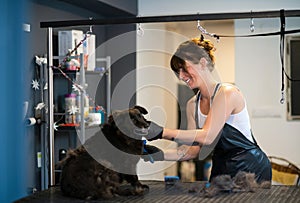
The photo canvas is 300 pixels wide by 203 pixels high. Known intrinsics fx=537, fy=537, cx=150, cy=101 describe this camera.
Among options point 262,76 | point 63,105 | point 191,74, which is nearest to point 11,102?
point 63,105

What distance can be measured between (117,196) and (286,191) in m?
0.75

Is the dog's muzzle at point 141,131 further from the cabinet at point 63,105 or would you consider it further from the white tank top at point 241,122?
the cabinet at point 63,105

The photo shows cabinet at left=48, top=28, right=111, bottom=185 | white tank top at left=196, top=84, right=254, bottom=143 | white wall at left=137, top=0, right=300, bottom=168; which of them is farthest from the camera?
white wall at left=137, top=0, right=300, bottom=168

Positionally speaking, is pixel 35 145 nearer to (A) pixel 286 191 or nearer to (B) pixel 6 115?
(B) pixel 6 115

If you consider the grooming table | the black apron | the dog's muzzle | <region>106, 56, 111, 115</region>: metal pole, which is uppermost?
<region>106, 56, 111, 115</region>: metal pole

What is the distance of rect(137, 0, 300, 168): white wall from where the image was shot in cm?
472

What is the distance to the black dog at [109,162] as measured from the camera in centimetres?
225

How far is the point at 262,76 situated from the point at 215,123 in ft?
7.78

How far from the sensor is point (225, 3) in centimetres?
475

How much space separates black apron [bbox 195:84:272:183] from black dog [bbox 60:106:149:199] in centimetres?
48

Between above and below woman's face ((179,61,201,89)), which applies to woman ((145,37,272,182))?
below

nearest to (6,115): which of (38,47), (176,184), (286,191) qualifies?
(38,47)

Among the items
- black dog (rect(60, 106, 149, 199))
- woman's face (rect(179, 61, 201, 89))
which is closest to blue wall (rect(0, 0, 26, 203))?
black dog (rect(60, 106, 149, 199))

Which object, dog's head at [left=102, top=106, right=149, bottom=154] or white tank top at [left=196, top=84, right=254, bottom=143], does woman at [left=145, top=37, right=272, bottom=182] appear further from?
dog's head at [left=102, top=106, right=149, bottom=154]
